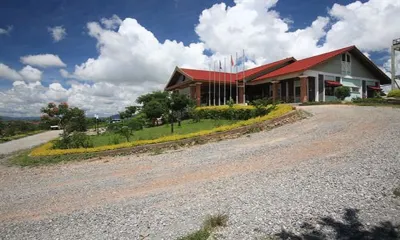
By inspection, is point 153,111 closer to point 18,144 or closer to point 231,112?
point 231,112

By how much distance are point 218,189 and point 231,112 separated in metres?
12.2

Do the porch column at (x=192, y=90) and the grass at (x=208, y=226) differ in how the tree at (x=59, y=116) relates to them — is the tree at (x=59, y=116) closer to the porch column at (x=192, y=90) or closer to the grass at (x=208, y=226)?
the grass at (x=208, y=226)

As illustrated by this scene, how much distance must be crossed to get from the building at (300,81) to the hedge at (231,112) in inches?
193

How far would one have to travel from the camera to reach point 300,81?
24375 millimetres

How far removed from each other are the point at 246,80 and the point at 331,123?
17245mm

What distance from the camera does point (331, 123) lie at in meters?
11.5

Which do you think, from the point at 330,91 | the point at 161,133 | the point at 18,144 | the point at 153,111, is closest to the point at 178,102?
the point at 161,133

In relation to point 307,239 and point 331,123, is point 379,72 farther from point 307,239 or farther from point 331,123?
point 307,239

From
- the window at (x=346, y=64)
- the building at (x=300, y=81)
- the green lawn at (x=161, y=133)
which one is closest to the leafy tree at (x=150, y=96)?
the building at (x=300, y=81)

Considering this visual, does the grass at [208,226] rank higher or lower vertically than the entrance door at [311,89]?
lower

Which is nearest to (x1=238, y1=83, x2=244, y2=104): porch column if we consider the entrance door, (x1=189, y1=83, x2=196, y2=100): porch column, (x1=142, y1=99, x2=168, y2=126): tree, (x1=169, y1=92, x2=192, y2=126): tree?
(x1=189, y1=83, x2=196, y2=100): porch column

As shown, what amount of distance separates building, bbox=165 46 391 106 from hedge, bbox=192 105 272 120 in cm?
489

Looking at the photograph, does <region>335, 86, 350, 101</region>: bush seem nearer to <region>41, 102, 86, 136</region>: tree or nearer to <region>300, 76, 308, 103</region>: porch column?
<region>300, 76, 308, 103</region>: porch column

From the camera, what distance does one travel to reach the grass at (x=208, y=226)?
12.4 ft
